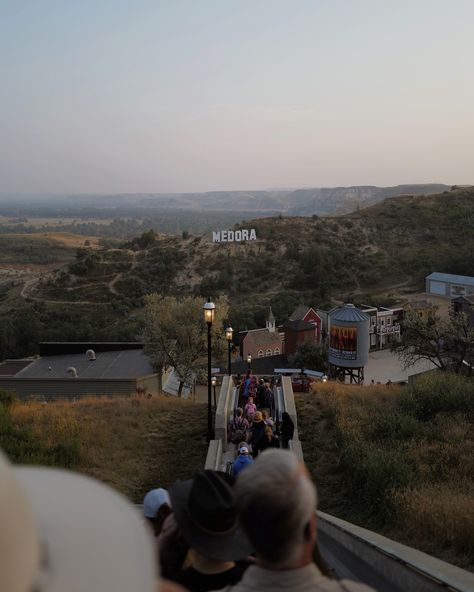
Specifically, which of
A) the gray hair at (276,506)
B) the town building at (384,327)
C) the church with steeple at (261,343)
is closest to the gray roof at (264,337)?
the church with steeple at (261,343)

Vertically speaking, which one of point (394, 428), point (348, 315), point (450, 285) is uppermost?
point (394, 428)

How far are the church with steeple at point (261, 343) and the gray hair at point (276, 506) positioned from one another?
3478 cm

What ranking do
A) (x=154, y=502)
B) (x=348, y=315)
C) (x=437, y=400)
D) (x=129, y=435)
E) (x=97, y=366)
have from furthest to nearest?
(x=348, y=315) → (x=97, y=366) → (x=437, y=400) → (x=129, y=435) → (x=154, y=502)

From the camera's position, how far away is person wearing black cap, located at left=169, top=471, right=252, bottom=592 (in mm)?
2652

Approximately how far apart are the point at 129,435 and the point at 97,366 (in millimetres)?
11929

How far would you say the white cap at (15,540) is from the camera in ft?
3.40

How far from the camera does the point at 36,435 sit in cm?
1126

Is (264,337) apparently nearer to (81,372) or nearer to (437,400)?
(81,372)

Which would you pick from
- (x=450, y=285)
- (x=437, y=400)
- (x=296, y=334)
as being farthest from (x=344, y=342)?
(x=450, y=285)

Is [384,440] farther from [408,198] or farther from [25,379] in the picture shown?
[408,198]

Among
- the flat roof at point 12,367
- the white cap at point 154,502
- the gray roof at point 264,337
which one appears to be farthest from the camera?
the gray roof at point 264,337

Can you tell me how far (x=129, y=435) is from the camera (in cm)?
1262

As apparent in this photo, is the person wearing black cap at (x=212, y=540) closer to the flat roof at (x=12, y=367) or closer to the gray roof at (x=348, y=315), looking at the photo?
the gray roof at (x=348, y=315)

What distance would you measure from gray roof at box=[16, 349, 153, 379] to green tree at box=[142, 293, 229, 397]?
1.32 metres
